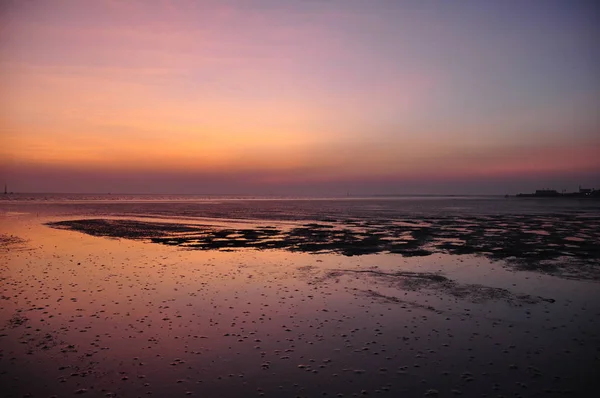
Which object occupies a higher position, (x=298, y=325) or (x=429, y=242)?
(x=429, y=242)

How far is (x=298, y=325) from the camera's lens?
42.2 feet

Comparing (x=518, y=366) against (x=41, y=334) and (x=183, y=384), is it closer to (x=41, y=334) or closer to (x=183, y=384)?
(x=183, y=384)

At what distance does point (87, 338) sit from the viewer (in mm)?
11586

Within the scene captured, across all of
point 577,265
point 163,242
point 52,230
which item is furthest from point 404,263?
point 52,230

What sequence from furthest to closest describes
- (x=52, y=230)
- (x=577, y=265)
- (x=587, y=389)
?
(x=52, y=230) → (x=577, y=265) → (x=587, y=389)

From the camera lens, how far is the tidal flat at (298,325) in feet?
29.6

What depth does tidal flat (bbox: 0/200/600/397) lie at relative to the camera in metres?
9.02

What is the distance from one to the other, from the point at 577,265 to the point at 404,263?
10338mm

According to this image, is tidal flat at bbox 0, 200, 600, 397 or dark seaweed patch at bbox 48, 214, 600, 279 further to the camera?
dark seaweed patch at bbox 48, 214, 600, 279

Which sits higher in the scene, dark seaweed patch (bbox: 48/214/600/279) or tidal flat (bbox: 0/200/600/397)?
dark seaweed patch (bbox: 48/214/600/279)

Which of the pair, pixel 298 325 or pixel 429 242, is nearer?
pixel 298 325

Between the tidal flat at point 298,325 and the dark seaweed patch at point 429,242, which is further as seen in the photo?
the dark seaweed patch at point 429,242

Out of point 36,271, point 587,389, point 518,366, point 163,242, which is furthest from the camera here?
point 163,242

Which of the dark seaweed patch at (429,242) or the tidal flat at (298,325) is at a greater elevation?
the dark seaweed patch at (429,242)
